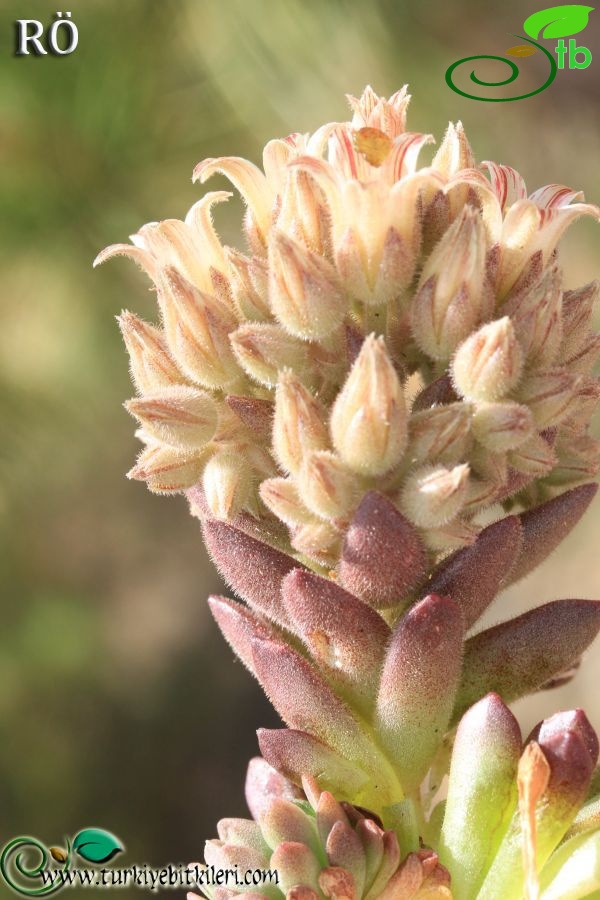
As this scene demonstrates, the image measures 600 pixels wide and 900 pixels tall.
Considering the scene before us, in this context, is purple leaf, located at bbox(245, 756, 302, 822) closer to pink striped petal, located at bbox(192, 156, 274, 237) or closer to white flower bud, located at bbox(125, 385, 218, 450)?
white flower bud, located at bbox(125, 385, 218, 450)

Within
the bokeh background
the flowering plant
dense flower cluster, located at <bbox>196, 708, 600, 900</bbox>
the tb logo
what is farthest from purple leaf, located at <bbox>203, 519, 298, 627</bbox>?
the bokeh background

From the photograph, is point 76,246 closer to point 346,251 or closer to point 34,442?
point 34,442

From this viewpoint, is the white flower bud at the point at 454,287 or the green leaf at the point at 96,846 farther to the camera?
the green leaf at the point at 96,846

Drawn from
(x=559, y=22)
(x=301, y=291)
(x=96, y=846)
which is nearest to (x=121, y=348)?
(x=559, y=22)

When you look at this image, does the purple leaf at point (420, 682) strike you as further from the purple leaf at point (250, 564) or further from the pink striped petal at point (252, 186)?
the pink striped petal at point (252, 186)

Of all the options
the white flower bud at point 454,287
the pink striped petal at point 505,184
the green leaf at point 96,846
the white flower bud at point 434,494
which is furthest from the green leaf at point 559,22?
the green leaf at point 96,846

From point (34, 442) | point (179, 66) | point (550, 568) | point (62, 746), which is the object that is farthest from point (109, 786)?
point (179, 66)
